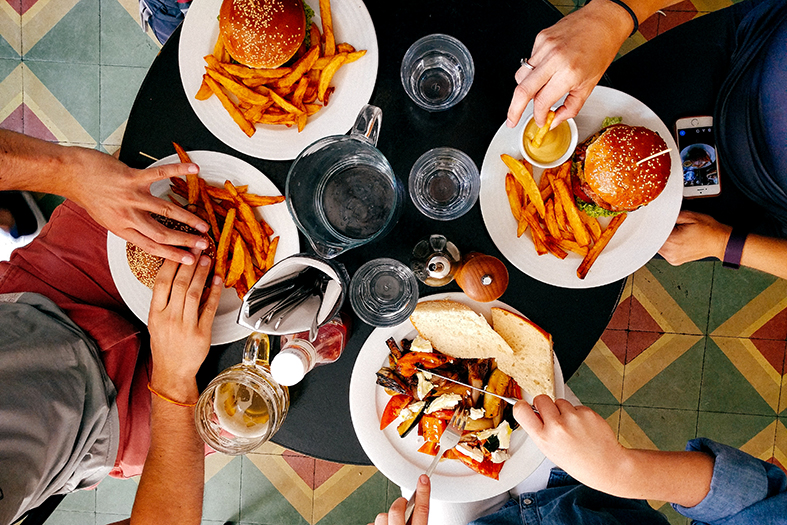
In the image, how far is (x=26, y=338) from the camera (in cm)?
153

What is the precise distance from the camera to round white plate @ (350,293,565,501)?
1.59 metres

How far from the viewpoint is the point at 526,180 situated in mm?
1453

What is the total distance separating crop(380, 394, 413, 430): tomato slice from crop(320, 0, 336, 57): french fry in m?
1.08

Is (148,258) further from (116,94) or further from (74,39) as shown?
(74,39)

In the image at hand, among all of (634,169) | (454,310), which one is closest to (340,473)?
(454,310)

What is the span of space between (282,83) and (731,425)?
9.43 ft

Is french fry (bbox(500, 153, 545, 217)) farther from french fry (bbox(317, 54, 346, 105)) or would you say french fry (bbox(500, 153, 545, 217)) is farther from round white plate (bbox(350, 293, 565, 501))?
french fry (bbox(317, 54, 346, 105))

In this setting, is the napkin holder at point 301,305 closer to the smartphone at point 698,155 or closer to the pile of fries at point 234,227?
the pile of fries at point 234,227

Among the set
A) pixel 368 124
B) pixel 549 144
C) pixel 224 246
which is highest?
pixel 368 124

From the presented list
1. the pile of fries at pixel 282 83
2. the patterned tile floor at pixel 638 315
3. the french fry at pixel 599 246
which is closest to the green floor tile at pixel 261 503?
the patterned tile floor at pixel 638 315

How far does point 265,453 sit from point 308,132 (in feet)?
6.54

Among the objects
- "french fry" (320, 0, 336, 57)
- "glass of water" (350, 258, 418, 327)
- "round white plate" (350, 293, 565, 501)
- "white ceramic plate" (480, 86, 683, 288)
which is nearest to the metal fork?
"round white plate" (350, 293, 565, 501)

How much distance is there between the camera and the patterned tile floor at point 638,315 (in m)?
2.68

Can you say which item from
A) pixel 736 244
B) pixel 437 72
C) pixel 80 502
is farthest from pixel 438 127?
pixel 80 502
